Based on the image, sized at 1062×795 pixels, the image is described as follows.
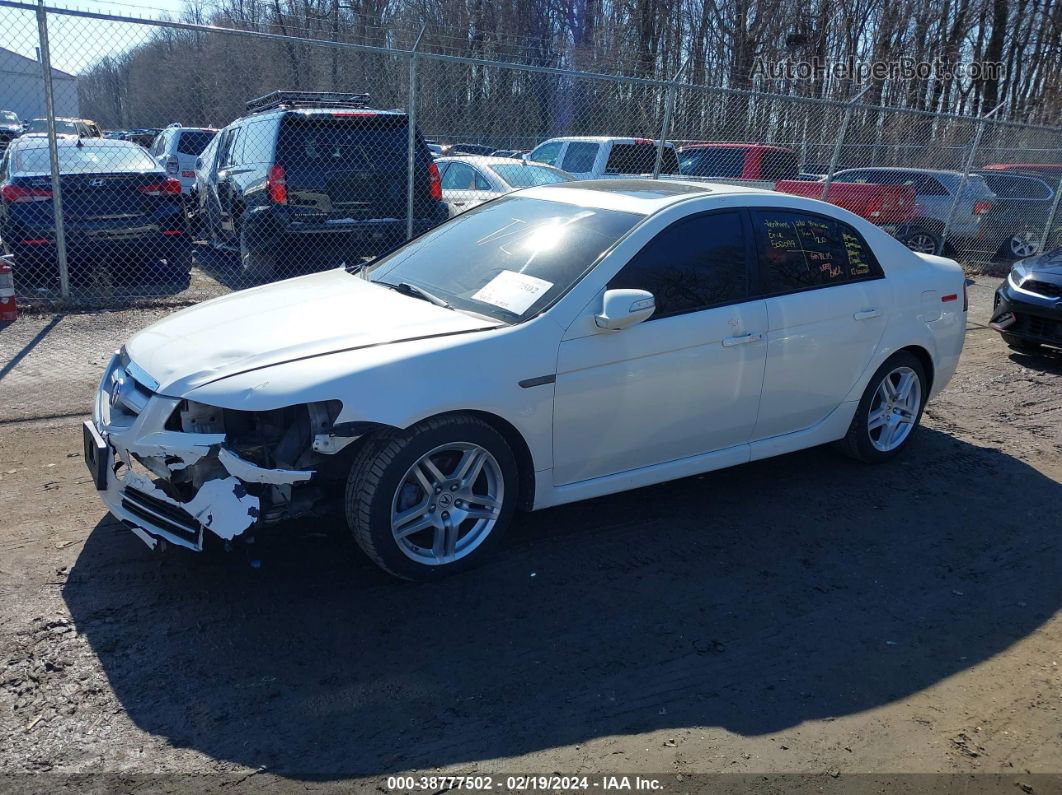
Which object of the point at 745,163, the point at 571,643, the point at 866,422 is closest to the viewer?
the point at 571,643

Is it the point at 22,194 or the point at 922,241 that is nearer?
the point at 22,194

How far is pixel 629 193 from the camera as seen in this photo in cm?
485

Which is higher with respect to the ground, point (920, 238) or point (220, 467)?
point (220, 467)

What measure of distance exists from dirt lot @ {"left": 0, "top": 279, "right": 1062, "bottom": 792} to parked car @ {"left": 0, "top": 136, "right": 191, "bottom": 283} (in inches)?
176

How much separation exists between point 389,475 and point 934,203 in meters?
12.6

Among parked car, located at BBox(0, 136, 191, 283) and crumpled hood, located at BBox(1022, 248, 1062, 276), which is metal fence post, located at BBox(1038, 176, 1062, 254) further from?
parked car, located at BBox(0, 136, 191, 283)

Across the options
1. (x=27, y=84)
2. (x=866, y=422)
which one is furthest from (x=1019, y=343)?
(x=27, y=84)

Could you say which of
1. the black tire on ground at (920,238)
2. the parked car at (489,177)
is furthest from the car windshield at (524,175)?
the black tire on ground at (920,238)

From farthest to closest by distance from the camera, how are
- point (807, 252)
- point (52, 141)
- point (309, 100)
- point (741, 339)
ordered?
point (309, 100), point (52, 141), point (807, 252), point (741, 339)

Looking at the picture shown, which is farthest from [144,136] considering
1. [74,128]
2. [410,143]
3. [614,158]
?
[410,143]

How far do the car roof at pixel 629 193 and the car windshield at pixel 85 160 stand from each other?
623cm

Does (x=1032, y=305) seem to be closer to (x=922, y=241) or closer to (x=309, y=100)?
(x=922, y=241)

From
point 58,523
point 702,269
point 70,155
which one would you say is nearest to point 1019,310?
point 702,269

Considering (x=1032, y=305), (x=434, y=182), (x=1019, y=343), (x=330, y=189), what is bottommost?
(x=1019, y=343)
